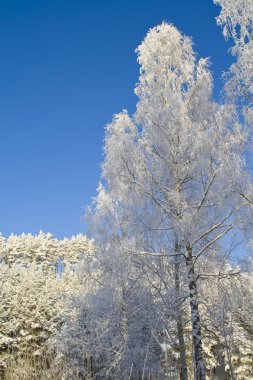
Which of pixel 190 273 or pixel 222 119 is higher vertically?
pixel 222 119

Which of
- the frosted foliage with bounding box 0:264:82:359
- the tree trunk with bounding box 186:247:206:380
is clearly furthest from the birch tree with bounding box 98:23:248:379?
the frosted foliage with bounding box 0:264:82:359

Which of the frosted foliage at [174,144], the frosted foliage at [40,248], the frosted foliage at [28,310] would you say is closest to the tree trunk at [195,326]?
the frosted foliage at [174,144]

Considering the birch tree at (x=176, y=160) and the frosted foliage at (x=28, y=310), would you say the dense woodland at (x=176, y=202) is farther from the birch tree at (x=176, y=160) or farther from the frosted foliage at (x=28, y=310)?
the frosted foliage at (x=28, y=310)

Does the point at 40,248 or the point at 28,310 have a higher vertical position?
the point at 40,248

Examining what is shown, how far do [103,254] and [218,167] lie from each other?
575 centimetres

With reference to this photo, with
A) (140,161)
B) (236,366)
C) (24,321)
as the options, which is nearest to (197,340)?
(140,161)

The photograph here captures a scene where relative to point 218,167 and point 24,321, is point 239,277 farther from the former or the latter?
point 24,321

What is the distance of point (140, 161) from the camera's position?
11461mm

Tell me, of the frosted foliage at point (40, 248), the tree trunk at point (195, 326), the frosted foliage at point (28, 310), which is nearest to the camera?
the tree trunk at point (195, 326)

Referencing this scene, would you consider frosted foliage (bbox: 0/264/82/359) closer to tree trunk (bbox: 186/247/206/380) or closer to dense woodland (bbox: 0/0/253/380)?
dense woodland (bbox: 0/0/253/380)

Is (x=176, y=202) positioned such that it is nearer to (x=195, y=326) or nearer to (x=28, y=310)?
(x=195, y=326)

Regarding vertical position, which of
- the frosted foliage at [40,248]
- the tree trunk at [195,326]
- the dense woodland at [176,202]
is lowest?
the tree trunk at [195,326]

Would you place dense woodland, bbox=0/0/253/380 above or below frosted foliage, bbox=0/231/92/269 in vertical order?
below

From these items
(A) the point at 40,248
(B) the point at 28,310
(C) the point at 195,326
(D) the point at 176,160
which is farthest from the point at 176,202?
(A) the point at 40,248
